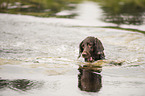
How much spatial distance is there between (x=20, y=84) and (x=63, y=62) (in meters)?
2.51

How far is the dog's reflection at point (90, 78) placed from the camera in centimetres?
697

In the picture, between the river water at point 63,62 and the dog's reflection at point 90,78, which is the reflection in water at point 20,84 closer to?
the river water at point 63,62

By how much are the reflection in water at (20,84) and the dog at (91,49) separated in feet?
6.55

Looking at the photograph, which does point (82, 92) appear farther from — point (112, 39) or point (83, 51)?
point (112, 39)

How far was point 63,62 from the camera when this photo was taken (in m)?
9.43

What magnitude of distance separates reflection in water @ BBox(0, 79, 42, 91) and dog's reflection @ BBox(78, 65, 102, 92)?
1.11 m

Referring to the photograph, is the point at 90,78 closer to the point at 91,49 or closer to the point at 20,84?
the point at 91,49

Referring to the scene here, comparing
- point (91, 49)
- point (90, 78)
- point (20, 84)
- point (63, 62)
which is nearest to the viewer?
point (20, 84)

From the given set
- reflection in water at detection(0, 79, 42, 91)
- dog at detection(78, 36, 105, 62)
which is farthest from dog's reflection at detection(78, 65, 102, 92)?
reflection in water at detection(0, 79, 42, 91)

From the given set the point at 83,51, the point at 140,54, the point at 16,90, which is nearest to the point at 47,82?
the point at 16,90

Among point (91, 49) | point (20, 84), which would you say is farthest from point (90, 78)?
point (20, 84)

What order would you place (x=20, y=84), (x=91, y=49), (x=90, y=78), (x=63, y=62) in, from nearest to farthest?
(x=20, y=84), (x=90, y=78), (x=91, y=49), (x=63, y=62)

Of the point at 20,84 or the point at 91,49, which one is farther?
the point at 91,49

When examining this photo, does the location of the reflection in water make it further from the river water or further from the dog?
the dog
